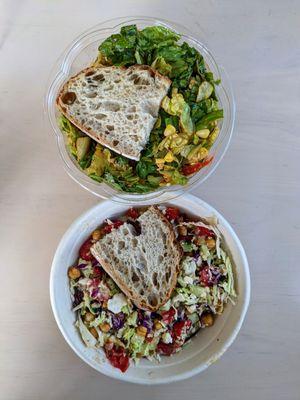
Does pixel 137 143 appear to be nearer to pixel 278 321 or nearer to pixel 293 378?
pixel 278 321

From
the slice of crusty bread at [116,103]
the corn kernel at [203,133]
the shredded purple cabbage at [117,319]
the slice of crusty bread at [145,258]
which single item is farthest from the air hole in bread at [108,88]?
the shredded purple cabbage at [117,319]

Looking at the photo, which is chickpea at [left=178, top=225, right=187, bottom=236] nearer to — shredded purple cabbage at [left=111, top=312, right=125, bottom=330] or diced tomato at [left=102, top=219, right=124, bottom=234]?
diced tomato at [left=102, top=219, right=124, bottom=234]

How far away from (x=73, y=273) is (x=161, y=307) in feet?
0.81

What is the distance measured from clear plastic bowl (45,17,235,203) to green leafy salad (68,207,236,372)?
12 centimetres

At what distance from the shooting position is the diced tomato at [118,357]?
134cm

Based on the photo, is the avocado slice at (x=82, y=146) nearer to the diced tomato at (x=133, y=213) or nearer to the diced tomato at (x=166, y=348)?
the diced tomato at (x=133, y=213)

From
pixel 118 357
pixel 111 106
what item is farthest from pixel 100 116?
pixel 118 357

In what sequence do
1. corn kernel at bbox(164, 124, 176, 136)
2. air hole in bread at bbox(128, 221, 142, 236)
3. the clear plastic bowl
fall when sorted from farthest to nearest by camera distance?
air hole in bread at bbox(128, 221, 142, 236) → the clear plastic bowl → corn kernel at bbox(164, 124, 176, 136)

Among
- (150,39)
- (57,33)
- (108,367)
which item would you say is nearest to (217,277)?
(108,367)

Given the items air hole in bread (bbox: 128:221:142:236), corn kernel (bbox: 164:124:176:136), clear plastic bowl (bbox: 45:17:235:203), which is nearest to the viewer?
corn kernel (bbox: 164:124:176:136)

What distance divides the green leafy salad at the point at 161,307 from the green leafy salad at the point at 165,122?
199mm

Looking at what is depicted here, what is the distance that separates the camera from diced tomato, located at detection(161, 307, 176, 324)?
1.36m

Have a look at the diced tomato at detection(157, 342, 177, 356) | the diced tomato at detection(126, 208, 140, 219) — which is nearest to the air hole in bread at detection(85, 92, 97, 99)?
the diced tomato at detection(126, 208, 140, 219)

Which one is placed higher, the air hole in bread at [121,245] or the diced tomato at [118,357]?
the air hole in bread at [121,245]
